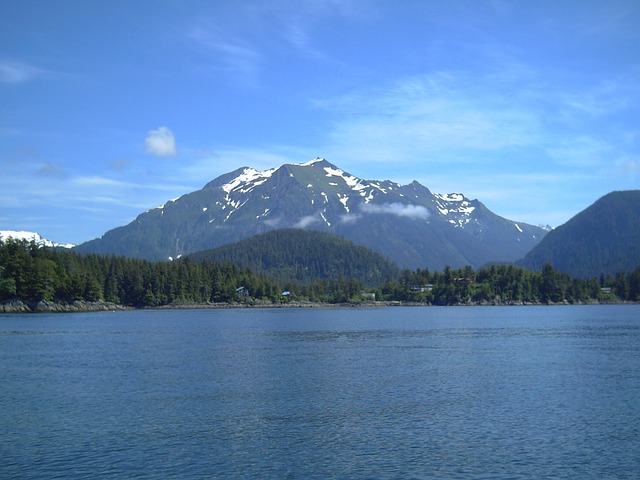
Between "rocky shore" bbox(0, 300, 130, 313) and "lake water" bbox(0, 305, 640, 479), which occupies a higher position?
"rocky shore" bbox(0, 300, 130, 313)

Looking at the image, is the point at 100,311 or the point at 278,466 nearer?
the point at 278,466

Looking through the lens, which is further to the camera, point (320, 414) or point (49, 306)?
point (49, 306)

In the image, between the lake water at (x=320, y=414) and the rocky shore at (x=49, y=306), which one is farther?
the rocky shore at (x=49, y=306)

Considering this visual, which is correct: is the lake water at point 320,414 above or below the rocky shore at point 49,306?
below

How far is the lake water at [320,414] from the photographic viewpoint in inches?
1039

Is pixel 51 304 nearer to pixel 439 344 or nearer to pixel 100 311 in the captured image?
pixel 100 311

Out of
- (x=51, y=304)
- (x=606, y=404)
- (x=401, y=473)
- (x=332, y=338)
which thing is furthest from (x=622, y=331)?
(x=51, y=304)

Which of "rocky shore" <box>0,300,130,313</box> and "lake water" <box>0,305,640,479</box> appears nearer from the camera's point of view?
"lake water" <box>0,305,640,479</box>

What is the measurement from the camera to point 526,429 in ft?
106

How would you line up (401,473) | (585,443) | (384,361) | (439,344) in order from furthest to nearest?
(439,344), (384,361), (585,443), (401,473)

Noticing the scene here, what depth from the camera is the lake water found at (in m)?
26.4

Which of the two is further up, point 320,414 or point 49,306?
point 49,306

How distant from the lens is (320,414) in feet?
Result: 118

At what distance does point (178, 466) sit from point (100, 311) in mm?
172057
